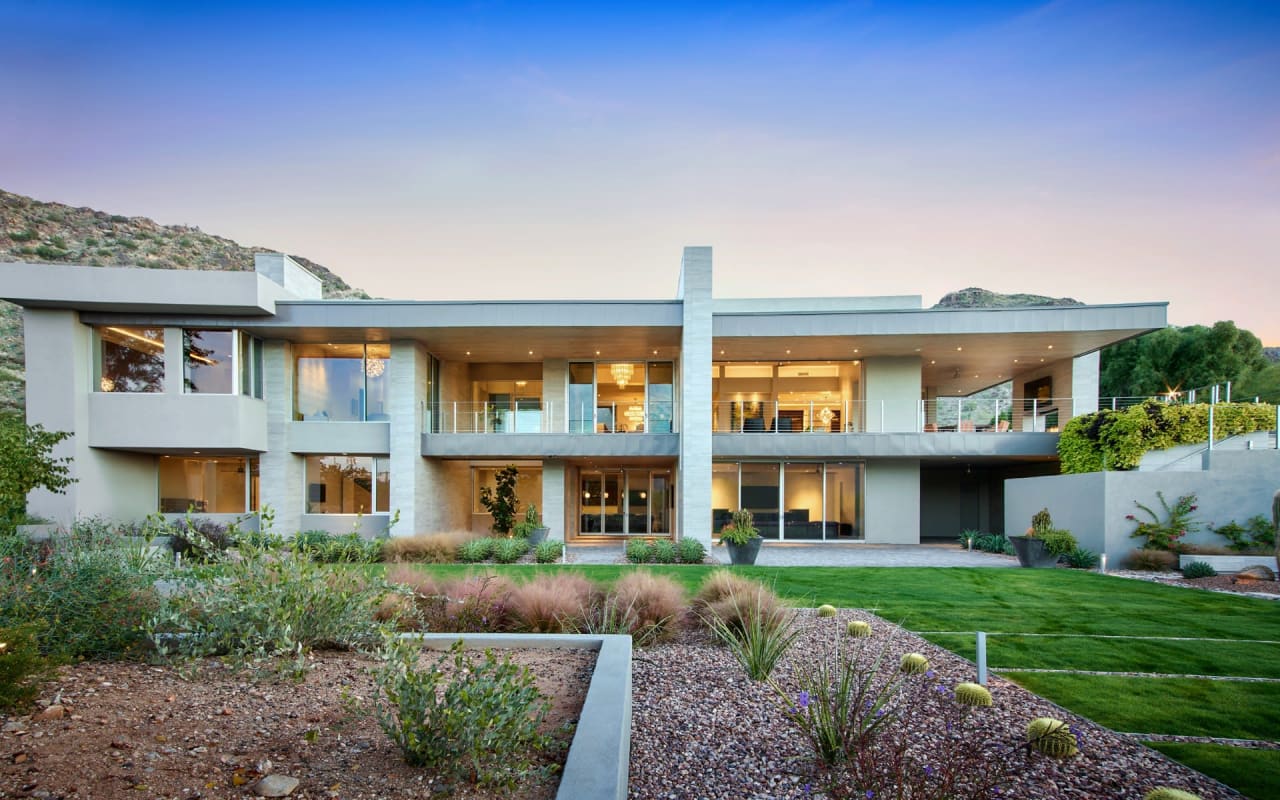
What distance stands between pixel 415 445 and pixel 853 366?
15.4 meters

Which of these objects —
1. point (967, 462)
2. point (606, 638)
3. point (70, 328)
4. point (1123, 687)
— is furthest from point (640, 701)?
point (967, 462)

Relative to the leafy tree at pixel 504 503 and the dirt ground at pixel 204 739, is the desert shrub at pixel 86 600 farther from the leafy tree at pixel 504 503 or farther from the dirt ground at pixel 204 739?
the leafy tree at pixel 504 503

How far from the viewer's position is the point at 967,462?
2241cm

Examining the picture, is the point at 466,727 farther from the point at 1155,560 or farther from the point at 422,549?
the point at 1155,560

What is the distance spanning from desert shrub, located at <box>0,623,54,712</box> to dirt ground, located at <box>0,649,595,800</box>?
4.4 inches

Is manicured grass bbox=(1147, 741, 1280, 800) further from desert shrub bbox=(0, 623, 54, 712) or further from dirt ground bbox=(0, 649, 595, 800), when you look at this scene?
desert shrub bbox=(0, 623, 54, 712)

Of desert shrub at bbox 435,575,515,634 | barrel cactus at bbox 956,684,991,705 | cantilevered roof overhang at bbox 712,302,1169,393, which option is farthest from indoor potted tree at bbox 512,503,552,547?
barrel cactus at bbox 956,684,991,705

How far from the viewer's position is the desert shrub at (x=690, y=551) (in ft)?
50.3

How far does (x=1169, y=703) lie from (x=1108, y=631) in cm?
302

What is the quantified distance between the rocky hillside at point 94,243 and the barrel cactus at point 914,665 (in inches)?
1731

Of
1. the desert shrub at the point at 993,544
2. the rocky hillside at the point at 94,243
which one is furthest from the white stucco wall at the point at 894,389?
the rocky hillside at the point at 94,243

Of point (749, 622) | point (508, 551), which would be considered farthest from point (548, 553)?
point (749, 622)

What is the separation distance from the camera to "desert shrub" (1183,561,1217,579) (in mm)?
12016

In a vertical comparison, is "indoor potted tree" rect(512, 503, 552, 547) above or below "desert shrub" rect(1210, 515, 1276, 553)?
below
